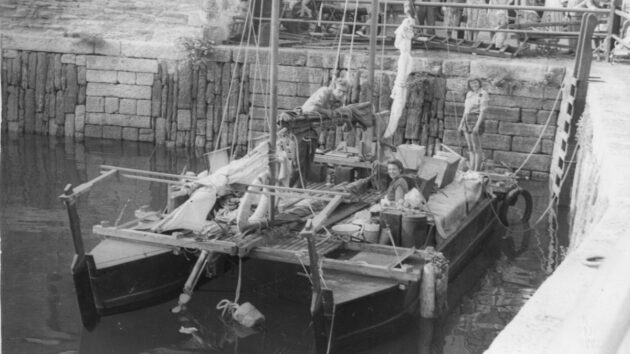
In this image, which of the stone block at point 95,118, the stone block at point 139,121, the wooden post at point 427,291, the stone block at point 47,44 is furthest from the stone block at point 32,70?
the wooden post at point 427,291

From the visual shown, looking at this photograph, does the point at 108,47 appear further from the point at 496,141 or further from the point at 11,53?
the point at 496,141

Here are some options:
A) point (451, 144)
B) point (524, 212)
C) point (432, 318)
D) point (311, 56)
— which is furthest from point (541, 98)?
point (432, 318)

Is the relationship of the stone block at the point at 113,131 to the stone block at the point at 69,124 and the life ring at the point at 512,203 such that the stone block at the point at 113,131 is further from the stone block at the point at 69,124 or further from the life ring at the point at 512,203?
the life ring at the point at 512,203

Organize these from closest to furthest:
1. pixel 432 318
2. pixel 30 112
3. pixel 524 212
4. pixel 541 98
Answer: pixel 432 318 < pixel 524 212 < pixel 541 98 < pixel 30 112

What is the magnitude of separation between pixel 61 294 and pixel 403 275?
12.9 ft

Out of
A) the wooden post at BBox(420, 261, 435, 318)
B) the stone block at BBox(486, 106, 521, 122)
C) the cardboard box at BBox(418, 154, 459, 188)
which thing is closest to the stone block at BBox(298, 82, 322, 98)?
the stone block at BBox(486, 106, 521, 122)

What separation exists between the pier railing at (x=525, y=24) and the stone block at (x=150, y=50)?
173 cm

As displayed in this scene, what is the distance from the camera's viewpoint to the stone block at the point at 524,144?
1608cm

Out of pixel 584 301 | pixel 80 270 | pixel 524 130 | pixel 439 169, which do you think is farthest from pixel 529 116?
pixel 584 301

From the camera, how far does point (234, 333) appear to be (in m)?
8.96

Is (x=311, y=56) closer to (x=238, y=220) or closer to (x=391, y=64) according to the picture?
(x=391, y=64)

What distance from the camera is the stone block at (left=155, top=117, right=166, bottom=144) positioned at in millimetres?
18047

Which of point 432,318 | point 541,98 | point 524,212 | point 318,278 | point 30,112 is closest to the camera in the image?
point 318,278

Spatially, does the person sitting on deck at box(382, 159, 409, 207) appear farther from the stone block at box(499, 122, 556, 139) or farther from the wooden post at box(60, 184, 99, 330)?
the stone block at box(499, 122, 556, 139)
